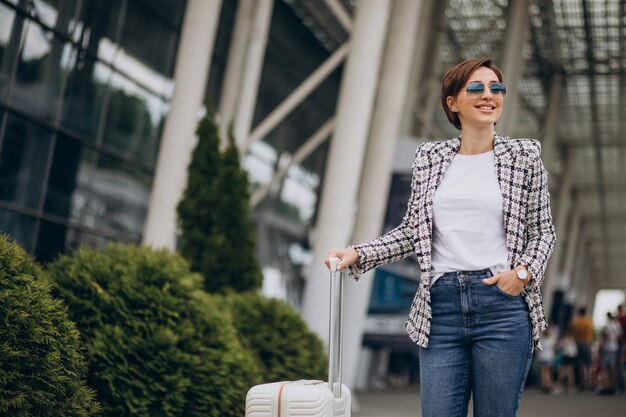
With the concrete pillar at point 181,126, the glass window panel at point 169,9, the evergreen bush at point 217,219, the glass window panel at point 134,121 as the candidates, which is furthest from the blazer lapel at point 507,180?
the glass window panel at point 169,9

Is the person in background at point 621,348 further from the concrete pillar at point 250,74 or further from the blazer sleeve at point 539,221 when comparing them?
the blazer sleeve at point 539,221

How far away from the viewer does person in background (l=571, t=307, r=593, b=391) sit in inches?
882

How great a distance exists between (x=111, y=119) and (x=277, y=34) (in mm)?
8605

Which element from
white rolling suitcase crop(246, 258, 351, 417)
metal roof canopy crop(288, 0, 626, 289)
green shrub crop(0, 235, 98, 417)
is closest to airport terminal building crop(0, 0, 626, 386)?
metal roof canopy crop(288, 0, 626, 289)

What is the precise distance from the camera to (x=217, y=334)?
8406 mm

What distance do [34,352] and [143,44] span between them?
1550 cm

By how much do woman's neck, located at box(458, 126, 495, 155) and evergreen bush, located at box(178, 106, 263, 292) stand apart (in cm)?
997

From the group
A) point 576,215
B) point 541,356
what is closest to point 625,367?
point 541,356

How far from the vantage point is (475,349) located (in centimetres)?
341

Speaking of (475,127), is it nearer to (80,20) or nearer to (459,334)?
(459,334)

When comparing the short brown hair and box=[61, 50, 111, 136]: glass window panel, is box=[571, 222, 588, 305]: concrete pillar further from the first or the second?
the short brown hair

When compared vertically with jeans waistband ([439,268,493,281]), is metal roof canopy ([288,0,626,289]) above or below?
above

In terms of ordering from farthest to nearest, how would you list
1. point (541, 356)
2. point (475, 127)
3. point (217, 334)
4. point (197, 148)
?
point (541, 356)
point (197, 148)
point (217, 334)
point (475, 127)

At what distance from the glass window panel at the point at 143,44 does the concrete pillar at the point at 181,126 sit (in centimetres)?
416
